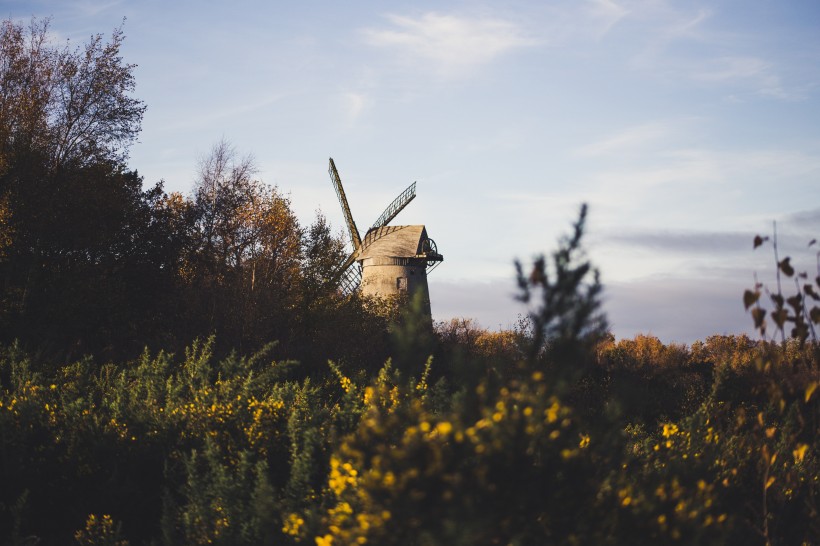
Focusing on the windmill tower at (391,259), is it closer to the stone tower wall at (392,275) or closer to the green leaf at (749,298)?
the stone tower wall at (392,275)

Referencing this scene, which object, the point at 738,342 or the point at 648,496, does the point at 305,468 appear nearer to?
the point at 648,496

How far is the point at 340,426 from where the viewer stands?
28.6 ft

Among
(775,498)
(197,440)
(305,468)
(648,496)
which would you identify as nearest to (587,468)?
(648,496)

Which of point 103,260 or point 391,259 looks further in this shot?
point 391,259

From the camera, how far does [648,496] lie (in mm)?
4402

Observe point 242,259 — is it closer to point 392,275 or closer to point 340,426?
point 392,275

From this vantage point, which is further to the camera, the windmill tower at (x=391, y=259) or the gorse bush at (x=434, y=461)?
the windmill tower at (x=391, y=259)

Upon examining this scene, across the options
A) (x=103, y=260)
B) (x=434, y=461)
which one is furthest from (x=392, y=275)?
(x=434, y=461)

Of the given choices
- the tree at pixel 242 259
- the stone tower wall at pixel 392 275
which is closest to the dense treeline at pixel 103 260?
the tree at pixel 242 259

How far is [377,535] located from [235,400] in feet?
19.0

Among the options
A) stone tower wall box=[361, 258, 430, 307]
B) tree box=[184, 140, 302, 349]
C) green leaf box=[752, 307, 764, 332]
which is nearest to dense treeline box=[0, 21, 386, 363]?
tree box=[184, 140, 302, 349]

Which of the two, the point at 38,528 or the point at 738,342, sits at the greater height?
the point at 738,342

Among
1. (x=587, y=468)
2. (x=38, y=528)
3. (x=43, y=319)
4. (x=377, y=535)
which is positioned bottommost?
(x=38, y=528)

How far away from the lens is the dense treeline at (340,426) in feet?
12.5
